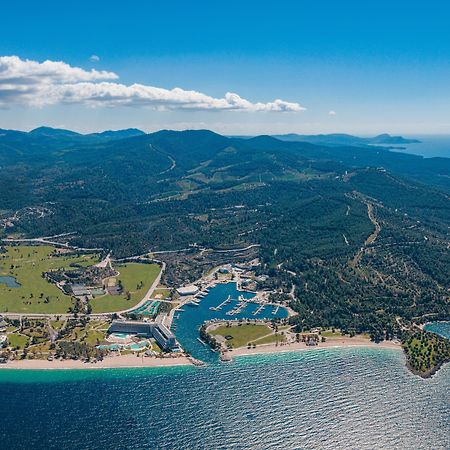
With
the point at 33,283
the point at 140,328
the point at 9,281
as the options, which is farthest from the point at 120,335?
the point at 9,281

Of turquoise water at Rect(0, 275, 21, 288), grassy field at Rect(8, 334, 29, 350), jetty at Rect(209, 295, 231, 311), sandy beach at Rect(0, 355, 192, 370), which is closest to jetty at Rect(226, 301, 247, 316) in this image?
jetty at Rect(209, 295, 231, 311)

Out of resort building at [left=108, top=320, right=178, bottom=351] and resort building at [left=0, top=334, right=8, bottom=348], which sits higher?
resort building at [left=108, top=320, right=178, bottom=351]

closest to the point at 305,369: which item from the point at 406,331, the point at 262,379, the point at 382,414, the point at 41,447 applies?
the point at 262,379

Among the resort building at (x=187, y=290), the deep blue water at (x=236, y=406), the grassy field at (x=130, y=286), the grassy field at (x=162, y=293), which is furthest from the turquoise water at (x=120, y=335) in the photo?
the resort building at (x=187, y=290)

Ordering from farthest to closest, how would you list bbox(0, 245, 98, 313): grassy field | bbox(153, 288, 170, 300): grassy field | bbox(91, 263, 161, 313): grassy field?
bbox(153, 288, 170, 300): grassy field → bbox(91, 263, 161, 313): grassy field → bbox(0, 245, 98, 313): grassy field

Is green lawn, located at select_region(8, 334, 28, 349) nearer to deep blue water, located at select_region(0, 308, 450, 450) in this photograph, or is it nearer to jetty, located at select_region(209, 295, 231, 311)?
deep blue water, located at select_region(0, 308, 450, 450)

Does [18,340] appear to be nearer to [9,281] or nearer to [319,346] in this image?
[9,281]
